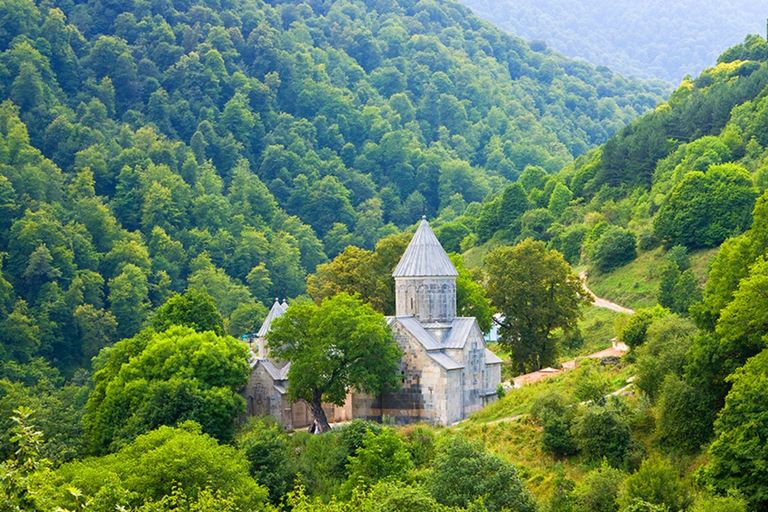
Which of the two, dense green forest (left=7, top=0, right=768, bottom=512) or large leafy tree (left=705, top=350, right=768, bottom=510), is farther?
dense green forest (left=7, top=0, right=768, bottom=512)

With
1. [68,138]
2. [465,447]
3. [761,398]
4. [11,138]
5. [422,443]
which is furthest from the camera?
[68,138]

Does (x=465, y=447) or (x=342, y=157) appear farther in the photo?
(x=342, y=157)

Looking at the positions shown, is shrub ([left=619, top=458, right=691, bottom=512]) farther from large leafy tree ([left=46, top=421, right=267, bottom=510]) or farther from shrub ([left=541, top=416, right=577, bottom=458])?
large leafy tree ([left=46, top=421, right=267, bottom=510])

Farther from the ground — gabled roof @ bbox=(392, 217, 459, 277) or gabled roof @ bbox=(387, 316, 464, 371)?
gabled roof @ bbox=(392, 217, 459, 277)

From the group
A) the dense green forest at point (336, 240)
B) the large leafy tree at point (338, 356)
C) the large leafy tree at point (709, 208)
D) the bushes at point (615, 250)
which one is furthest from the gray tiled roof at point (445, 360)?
the bushes at point (615, 250)

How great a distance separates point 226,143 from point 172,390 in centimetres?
9824

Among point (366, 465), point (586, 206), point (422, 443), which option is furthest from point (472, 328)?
point (586, 206)

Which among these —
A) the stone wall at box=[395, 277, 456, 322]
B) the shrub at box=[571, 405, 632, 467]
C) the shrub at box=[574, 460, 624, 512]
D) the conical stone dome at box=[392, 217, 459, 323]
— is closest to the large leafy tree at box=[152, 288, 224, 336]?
the conical stone dome at box=[392, 217, 459, 323]

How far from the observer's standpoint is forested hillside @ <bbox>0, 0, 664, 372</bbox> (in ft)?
339

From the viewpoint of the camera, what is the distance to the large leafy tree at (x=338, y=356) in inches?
1850

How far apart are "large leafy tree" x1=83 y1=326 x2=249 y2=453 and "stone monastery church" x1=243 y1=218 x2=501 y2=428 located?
199 centimetres

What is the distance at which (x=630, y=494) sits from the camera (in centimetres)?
3222

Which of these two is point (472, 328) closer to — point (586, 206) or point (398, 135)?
point (586, 206)

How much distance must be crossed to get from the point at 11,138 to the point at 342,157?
158 feet
